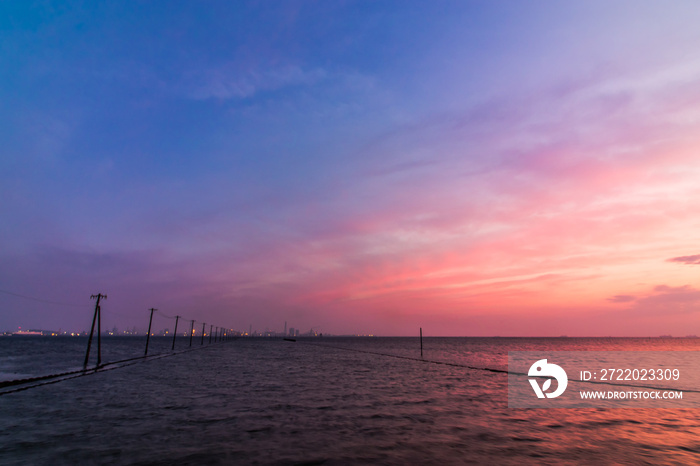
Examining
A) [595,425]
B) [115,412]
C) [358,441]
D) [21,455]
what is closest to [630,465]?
[595,425]

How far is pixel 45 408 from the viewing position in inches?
808

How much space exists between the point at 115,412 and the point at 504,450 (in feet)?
58.6

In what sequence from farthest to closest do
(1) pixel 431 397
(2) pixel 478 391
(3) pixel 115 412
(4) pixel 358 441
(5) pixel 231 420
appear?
(2) pixel 478 391 < (1) pixel 431 397 < (3) pixel 115 412 < (5) pixel 231 420 < (4) pixel 358 441

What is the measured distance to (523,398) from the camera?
87.6 ft

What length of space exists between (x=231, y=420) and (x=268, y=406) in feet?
13.3

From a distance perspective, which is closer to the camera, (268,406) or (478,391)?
(268,406)

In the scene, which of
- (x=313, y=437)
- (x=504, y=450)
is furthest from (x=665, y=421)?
(x=313, y=437)

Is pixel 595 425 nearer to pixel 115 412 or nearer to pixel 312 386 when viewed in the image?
pixel 312 386

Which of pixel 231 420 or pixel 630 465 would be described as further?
pixel 231 420

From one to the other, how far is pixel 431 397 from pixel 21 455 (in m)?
21.1

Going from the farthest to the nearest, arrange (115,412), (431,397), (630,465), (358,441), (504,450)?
(431,397) < (115,412) < (358,441) < (504,450) < (630,465)

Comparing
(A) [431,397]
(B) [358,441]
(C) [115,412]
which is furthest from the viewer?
(A) [431,397]

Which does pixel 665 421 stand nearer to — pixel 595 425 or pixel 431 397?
pixel 595 425

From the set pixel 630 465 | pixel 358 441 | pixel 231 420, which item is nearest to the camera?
pixel 630 465
